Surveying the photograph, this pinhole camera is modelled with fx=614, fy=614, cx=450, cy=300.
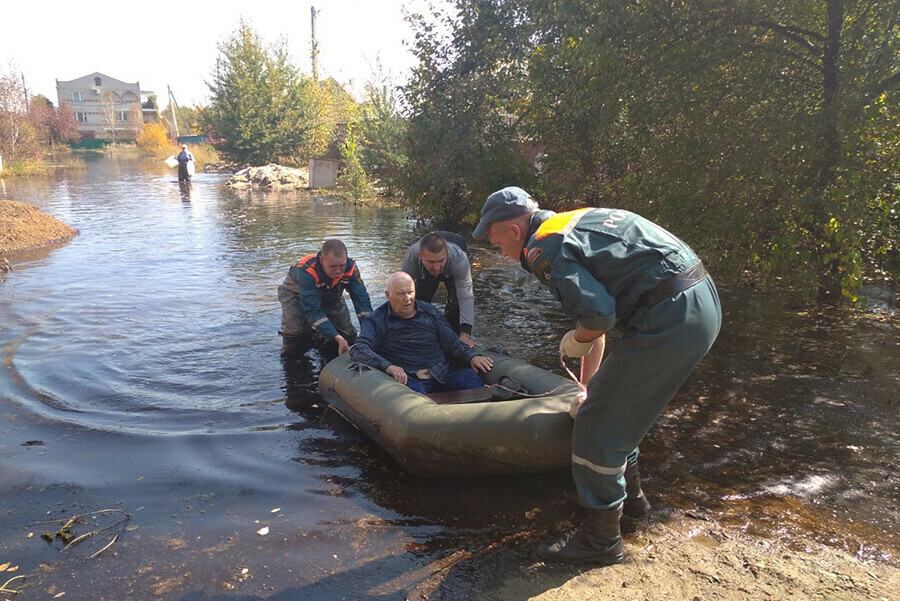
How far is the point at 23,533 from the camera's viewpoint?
352 centimetres

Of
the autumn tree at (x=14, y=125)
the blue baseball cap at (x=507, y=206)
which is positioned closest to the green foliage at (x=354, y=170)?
the blue baseball cap at (x=507, y=206)

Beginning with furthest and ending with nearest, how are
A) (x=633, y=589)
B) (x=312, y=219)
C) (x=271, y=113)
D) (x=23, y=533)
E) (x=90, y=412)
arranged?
1. (x=271, y=113)
2. (x=312, y=219)
3. (x=90, y=412)
4. (x=23, y=533)
5. (x=633, y=589)

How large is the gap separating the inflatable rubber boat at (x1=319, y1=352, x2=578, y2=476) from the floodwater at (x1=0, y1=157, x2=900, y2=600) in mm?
237

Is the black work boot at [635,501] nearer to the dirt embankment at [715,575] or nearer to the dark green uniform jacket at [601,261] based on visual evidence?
the dirt embankment at [715,575]

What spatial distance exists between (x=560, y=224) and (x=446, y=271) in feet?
11.1

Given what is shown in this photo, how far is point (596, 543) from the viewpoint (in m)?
3.04

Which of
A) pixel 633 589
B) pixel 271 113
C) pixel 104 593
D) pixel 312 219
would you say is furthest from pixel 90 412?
pixel 271 113

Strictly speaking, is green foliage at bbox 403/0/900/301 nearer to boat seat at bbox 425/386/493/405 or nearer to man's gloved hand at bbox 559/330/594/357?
boat seat at bbox 425/386/493/405

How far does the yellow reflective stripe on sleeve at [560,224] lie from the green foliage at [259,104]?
108 ft

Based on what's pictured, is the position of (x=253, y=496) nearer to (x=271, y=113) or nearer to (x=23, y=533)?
(x=23, y=533)

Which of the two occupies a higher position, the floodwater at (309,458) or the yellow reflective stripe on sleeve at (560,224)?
the yellow reflective stripe on sleeve at (560,224)

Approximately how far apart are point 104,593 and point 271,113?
33.0 meters

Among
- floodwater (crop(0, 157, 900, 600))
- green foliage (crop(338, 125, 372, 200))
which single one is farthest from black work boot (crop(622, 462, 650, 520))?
green foliage (crop(338, 125, 372, 200))

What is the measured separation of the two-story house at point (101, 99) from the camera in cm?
7650
